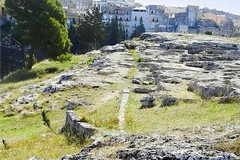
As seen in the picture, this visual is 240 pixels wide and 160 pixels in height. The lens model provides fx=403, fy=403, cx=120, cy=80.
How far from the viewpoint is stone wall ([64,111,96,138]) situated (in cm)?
1496

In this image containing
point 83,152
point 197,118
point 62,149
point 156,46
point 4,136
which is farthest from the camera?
point 156,46

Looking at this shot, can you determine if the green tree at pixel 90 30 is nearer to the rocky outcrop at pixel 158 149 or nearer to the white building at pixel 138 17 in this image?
the white building at pixel 138 17

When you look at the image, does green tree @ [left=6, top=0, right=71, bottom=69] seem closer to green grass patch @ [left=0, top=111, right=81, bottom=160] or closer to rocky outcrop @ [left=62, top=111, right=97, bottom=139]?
green grass patch @ [left=0, top=111, right=81, bottom=160]

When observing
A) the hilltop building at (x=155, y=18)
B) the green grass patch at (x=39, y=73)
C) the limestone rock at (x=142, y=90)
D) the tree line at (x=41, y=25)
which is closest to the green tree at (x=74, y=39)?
the green grass patch at (x=39, y=73)


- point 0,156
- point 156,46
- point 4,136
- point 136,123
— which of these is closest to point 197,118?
point 136,123

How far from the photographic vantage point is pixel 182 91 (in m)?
22.5

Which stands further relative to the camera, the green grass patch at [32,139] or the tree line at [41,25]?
the tree line at [41,25]

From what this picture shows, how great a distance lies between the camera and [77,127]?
16047mm

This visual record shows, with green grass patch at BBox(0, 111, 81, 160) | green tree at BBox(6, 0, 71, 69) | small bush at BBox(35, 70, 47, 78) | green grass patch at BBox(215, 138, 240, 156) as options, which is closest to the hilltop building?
green tree at BBox(6, 0, 71, 69)

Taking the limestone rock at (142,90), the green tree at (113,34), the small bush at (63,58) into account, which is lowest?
the green tree at (113,34)

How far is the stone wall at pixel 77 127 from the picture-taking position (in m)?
15.0

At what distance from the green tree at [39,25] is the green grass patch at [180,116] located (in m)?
26.6

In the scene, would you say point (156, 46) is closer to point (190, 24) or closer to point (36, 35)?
point (36, 35)

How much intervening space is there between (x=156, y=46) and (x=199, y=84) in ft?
93.4
